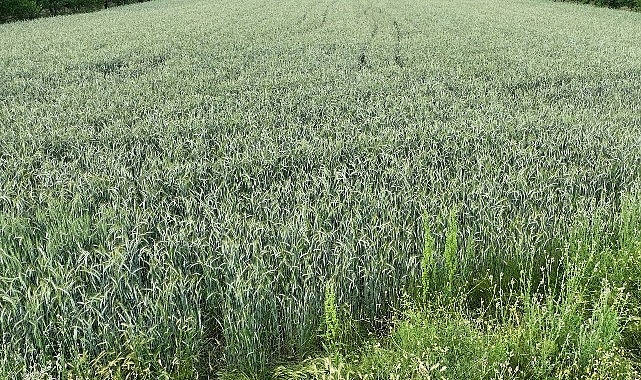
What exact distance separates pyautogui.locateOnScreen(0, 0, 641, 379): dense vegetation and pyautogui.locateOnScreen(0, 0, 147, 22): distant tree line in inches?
1169

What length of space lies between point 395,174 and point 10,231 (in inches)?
129

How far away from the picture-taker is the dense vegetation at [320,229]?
114 inches

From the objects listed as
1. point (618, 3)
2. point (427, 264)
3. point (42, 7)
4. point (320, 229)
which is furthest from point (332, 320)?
point (618, 3)


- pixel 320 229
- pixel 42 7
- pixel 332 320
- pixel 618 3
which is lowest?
pixel 332 320

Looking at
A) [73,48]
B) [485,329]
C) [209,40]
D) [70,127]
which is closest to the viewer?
[485,329]

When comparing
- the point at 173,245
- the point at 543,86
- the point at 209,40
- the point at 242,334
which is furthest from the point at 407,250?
the point at 209,40

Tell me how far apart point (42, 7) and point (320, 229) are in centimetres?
4330

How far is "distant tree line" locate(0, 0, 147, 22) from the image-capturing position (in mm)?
33406

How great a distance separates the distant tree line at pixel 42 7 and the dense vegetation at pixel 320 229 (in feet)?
97.4

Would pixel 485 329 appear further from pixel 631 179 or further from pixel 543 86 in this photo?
pixel 543 86

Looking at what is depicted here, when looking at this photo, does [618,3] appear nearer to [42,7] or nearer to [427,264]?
[42,7]

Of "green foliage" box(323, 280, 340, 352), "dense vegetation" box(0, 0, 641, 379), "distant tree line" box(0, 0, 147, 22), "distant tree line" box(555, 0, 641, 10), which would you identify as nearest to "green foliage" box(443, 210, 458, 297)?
"dense vegetation" box(0, 0, 641, 379)

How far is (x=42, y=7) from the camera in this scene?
128ft

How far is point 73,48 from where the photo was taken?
14.6 m
